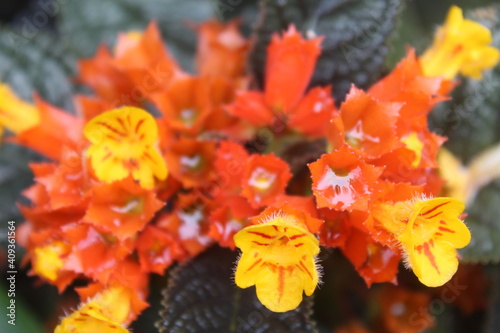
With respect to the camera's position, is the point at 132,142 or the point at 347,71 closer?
the point at 132,142

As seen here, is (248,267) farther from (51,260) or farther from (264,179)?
(51,260)

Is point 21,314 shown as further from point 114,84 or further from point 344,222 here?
point 344,222

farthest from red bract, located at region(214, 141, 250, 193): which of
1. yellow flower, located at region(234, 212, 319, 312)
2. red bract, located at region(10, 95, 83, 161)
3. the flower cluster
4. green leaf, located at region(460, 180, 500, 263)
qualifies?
green leaf, located at region(460, 180, 500, 263)

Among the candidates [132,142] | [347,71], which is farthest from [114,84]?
[347,71]

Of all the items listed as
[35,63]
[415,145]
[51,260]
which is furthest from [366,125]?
[35,63]

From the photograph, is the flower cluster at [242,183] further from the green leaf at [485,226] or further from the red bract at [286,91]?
the green leaf at [485,226]

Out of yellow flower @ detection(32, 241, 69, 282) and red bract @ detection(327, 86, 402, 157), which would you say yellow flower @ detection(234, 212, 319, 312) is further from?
yellow flower @ detection(32, 241, 69, 282)

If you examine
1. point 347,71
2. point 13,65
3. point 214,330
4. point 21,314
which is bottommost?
point 214,330

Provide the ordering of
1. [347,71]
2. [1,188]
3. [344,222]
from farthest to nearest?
[1,188] < [347,71] < [344,222]
